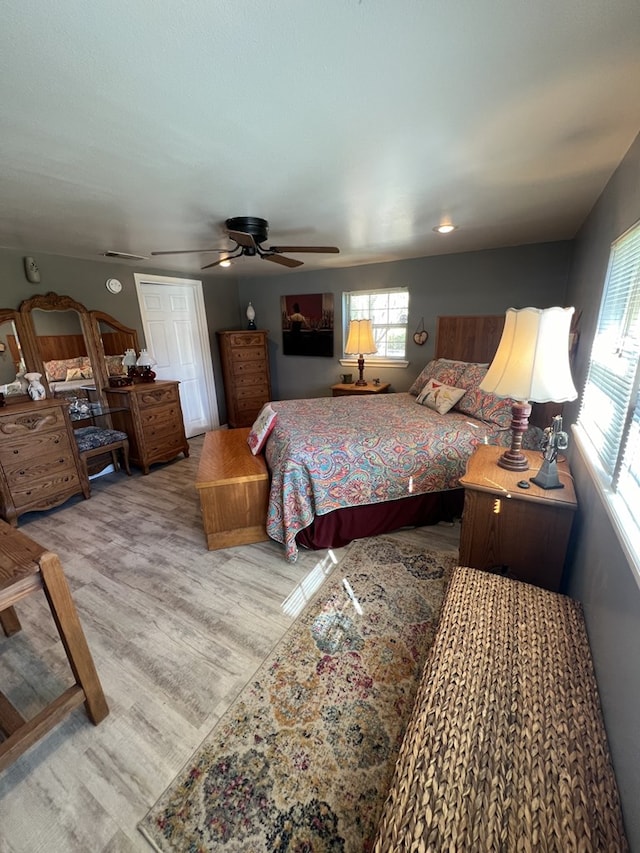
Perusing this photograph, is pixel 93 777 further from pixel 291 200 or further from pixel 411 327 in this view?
pixel 411 327

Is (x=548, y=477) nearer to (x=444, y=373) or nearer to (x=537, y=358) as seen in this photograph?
(x=537, y=358)

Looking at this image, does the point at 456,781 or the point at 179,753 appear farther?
the point at 179,753

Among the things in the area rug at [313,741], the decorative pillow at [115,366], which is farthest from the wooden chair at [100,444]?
the area rug at [313,741]

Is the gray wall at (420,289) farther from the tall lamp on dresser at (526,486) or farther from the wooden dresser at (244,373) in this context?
the tall lamp on dresser at (526,486)

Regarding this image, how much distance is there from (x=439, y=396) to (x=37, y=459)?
353cm

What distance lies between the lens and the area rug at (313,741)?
1.06 m

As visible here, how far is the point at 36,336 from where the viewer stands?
3.18m

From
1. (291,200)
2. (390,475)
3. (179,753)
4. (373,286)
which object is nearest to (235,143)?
(291,200)

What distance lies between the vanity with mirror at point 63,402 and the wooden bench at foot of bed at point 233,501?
149 centimetres

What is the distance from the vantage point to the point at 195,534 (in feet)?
8.54

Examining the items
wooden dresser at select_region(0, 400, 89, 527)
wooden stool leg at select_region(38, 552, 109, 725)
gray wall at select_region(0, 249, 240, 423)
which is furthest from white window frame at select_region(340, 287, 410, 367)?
wooden stool leg at select_region(38, 552, 109, 725)

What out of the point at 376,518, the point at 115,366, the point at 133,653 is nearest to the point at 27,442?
the point at 115,366

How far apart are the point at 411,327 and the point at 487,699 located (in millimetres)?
3920

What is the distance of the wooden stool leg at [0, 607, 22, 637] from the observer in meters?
1.73
